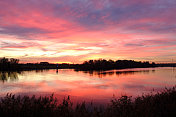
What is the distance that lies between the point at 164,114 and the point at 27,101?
30.1 ft

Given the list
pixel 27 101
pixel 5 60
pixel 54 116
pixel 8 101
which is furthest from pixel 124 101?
pixel 5 60

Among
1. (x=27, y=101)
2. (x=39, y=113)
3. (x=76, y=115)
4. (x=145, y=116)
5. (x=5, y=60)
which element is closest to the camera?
(x=145, y=116)

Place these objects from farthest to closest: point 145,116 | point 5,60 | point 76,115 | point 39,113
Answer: point 5,60 → point 76,115 → point 39,113 → point 145,116

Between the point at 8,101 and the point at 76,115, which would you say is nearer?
the point at 76,115

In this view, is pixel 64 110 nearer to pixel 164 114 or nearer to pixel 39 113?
pixel 39 113

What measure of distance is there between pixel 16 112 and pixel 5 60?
398 ft

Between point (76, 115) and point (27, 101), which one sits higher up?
point (27, 101)

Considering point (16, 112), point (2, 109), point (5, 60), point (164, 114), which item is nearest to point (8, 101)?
point (2, 109)

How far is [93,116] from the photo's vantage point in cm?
877

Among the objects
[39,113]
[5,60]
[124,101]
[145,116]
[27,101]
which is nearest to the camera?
[145,116]

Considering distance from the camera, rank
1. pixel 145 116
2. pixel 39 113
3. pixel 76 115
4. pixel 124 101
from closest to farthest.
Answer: pixel 145 116, pixel 39 113, pixel 76 115, pixel 124 101

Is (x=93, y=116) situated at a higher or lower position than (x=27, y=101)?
lower

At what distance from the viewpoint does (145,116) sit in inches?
308

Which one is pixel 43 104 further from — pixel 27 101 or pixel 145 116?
pixel 145 116
